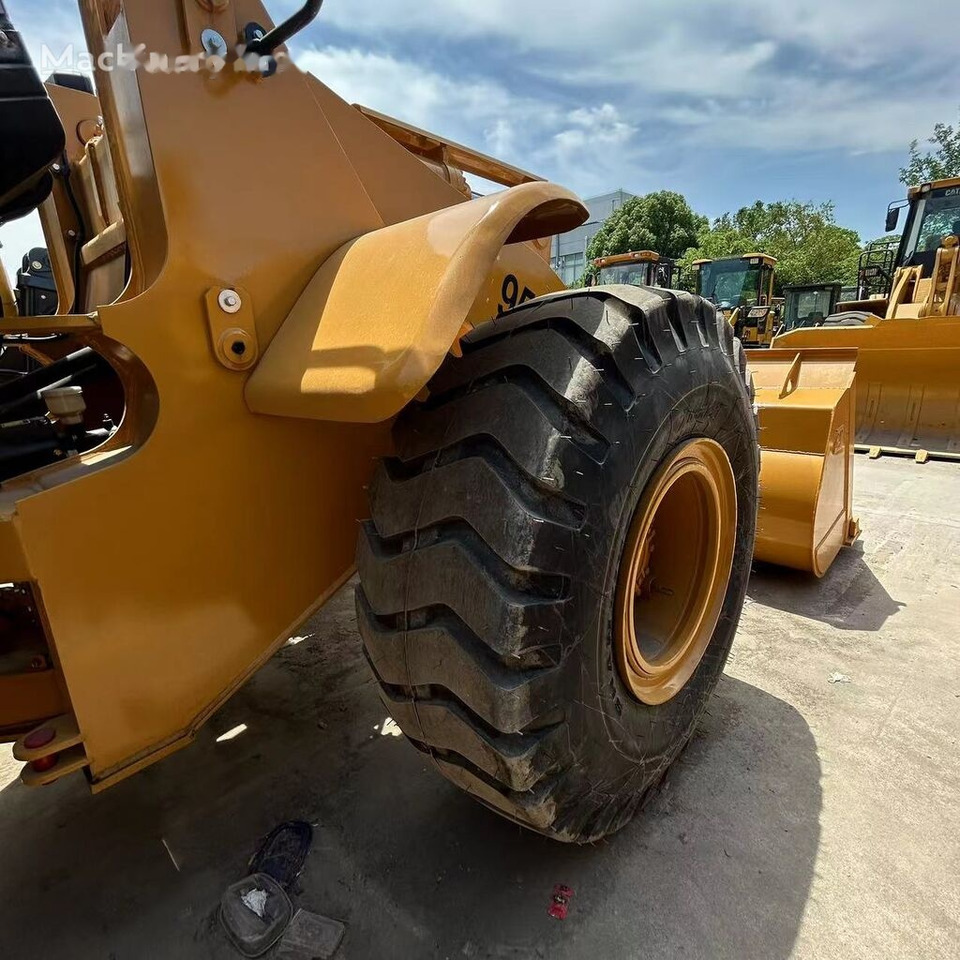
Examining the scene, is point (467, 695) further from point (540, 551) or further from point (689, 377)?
point (689, 377)

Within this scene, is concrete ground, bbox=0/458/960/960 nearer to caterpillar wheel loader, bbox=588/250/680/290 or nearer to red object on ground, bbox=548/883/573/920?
red object on ground, bbox=548/883/573/920

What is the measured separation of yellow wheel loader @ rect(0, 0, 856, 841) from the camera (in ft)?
3.76

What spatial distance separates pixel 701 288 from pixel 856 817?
14.8 metres

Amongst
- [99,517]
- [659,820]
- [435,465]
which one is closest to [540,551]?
[435,465]

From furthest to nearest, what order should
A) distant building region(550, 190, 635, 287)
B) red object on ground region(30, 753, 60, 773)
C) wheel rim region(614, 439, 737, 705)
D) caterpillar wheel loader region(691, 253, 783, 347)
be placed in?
distant building region(550, 190, 635, 287) → caterpillar wheel loader region(691, 253, 783, 347) → wheel rim region(614, 439, 737, 705) → red object on ground region(30, 753, 60, 773)

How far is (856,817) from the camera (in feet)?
6.07

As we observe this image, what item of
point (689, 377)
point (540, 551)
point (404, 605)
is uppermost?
point (689, 377)

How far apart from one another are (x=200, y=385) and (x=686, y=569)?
164 cm

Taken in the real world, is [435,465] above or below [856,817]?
above

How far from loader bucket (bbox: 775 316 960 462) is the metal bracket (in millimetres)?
6597

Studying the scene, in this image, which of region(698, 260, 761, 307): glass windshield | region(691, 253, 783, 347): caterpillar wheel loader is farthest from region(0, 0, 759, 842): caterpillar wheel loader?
region(698, 260, 761, 307): glass windshield

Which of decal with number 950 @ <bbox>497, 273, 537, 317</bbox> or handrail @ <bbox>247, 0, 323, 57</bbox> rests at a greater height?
handrail @ <bbox>247, 0, 323, 57</bbox>

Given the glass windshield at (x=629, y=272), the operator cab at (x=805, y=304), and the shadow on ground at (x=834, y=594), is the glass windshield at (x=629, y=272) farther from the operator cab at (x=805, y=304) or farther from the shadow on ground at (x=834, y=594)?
the shadow on ground at (x=834, y=594)

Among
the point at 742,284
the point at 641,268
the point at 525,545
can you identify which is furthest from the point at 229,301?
the point at 742,284
